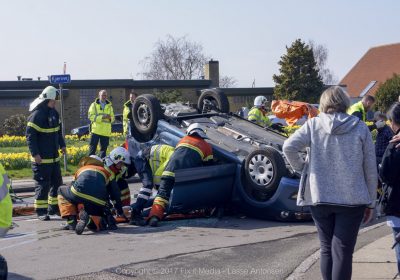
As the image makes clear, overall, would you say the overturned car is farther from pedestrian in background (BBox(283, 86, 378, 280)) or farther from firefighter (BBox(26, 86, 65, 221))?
pedestrian in background (BBox(283, 86, 378, 280))

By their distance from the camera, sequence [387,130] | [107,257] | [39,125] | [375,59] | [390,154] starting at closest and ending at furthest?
[390,154] < [107,257] < [387,130] < [39,125] < [375,59]

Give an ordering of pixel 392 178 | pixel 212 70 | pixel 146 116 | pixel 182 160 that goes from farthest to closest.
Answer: pixel 212 70 < pixel 146 116 < pixel 182 160 < pixel 392 178

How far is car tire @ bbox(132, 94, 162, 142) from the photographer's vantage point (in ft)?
37.7

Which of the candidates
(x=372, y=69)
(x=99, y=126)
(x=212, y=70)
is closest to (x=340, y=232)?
(x=99, y=126)

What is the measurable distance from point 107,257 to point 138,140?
3.92 metres

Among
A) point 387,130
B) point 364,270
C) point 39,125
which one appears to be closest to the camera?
point 364,270

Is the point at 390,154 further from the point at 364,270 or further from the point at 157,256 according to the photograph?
the point at 157,256

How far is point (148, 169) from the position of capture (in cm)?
1060

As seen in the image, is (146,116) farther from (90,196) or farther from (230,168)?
(90,196)

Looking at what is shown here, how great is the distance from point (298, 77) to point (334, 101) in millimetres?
39717

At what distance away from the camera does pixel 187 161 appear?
1009 centimetres

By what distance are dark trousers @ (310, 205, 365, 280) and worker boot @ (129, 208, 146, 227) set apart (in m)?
4.77

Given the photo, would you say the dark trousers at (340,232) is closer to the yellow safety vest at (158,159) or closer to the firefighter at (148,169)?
the firefighter at (148,169)

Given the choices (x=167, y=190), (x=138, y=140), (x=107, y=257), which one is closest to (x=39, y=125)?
(x=138, y=140)
